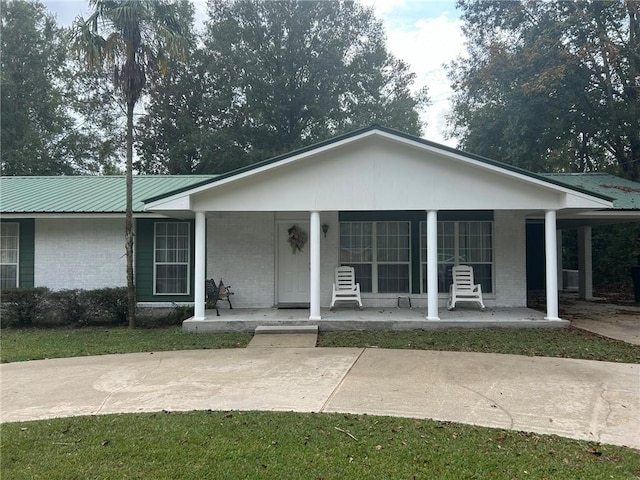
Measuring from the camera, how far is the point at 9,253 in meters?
11.0

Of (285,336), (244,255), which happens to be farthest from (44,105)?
(285,336)

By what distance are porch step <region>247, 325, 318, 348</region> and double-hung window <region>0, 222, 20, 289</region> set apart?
6808 mm

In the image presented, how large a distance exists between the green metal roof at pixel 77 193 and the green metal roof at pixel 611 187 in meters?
10.3

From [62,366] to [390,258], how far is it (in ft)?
24.0

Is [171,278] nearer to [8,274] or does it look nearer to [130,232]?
[130,232]

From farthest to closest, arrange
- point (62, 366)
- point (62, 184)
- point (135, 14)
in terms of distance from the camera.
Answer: point (62, 184) < point (135, 14) < point (62, 366)

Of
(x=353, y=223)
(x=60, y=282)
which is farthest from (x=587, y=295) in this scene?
(x=60, y=282)

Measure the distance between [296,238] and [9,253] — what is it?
7.20 m

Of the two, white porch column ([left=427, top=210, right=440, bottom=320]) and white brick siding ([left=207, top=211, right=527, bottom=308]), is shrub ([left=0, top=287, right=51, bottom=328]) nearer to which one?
white brick siding ([left=207, top=211, right=527, bottom=308])

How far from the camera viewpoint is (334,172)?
898 centimetres

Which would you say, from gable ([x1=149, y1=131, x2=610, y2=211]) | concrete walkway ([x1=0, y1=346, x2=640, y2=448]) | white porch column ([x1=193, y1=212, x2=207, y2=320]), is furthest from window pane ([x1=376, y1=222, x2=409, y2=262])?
white porch column ([x1=193, y1=212, x2=207, y2=320])

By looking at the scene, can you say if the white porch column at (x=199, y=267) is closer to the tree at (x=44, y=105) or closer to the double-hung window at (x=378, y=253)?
the double-hung window at (x=378, y=253)

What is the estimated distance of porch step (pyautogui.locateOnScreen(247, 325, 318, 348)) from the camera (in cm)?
782

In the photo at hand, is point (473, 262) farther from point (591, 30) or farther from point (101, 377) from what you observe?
point (591, 30)
